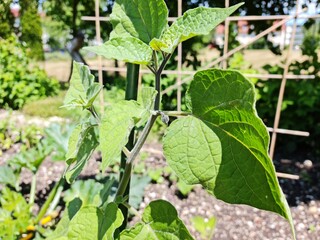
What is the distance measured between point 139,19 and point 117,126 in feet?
0.78

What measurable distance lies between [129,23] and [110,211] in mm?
372

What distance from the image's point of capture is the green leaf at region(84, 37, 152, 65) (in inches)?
28.9

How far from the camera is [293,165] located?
12.0 feet

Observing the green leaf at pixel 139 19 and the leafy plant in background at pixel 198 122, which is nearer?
the leafy plant in background at pixel 198 122

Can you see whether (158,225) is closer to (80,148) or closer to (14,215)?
(80,148)

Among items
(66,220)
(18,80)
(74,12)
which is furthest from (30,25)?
(66,220)

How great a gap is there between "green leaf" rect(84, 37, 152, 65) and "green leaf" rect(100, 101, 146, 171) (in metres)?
0.08

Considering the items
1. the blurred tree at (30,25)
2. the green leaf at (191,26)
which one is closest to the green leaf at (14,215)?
the green leaf at (191,26)

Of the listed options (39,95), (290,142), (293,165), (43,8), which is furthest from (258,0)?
(43,8)

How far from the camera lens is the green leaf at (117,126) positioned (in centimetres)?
65

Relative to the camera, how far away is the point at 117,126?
2.30ft

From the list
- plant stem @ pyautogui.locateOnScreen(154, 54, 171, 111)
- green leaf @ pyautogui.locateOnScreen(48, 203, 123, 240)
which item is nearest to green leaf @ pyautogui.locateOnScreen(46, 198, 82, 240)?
green leaf @ pyautogui.locateOnScreen(48, 203, 123, 240)

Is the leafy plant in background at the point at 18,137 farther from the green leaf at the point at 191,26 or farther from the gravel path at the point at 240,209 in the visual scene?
the green leaf at the point at 191,26

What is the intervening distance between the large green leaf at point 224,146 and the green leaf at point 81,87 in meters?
0.22
